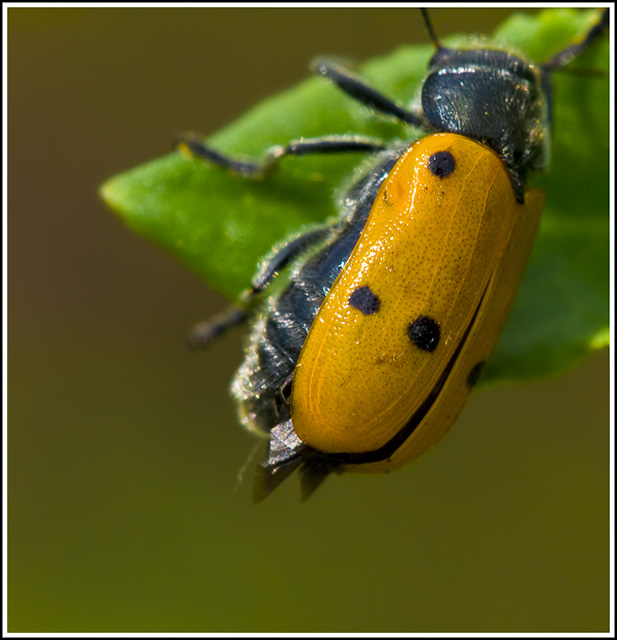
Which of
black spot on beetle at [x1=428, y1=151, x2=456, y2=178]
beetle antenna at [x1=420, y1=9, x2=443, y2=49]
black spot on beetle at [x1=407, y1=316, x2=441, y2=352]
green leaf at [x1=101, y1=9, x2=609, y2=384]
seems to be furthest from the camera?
beetle antenna at [x1=420, y1=9, x2=443, y2=49]

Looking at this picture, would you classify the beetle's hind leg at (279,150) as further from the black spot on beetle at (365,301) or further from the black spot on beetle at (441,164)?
the black spot on beetle at (365,301)

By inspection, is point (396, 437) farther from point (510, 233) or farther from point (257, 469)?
point (510, 233)

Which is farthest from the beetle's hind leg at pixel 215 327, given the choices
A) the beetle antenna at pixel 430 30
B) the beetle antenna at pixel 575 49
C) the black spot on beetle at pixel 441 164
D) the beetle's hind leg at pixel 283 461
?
the beetle antenna at pixel 575 49

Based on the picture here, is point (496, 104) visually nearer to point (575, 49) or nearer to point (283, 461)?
point (575, 49)

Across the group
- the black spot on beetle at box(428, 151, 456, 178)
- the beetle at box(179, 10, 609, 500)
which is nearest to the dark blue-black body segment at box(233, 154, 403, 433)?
the beetle at box(179, 10, 609, 500)

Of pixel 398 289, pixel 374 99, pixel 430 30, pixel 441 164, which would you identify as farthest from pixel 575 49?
pixel 398 289

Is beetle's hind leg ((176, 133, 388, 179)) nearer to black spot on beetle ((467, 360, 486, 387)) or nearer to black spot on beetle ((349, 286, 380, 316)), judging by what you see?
black spot on beetle ((349, 286, 380, 316))
